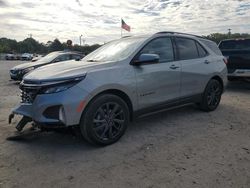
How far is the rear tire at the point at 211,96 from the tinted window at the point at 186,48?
800 mm

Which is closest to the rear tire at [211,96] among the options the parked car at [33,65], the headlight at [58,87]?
the headlight at [58,87]

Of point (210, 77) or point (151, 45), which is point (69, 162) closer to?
point (151, 45)

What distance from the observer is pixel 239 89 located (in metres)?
10.2

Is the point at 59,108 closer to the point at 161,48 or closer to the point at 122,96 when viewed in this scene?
the point at 122,96

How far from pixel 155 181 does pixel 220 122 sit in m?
2.90

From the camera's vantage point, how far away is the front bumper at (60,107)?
13.1 ft

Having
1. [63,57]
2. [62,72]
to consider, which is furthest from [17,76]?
[62,72]

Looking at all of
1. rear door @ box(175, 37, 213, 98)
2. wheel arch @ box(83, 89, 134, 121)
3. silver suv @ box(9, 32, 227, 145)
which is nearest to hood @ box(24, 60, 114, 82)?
silver suv @ box(9, 32, 227, 145)

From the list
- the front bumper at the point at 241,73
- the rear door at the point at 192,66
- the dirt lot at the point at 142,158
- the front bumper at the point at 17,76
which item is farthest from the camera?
the front bumper at the point at 17,76

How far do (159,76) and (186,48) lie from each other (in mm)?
1246

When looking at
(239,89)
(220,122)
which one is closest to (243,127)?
(220,122)

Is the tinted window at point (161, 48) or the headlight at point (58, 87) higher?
the tinted window at point (161, 48)

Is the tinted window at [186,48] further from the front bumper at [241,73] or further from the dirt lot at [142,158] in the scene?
the front bumper at [241,73]

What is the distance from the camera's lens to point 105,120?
4.44 metres
